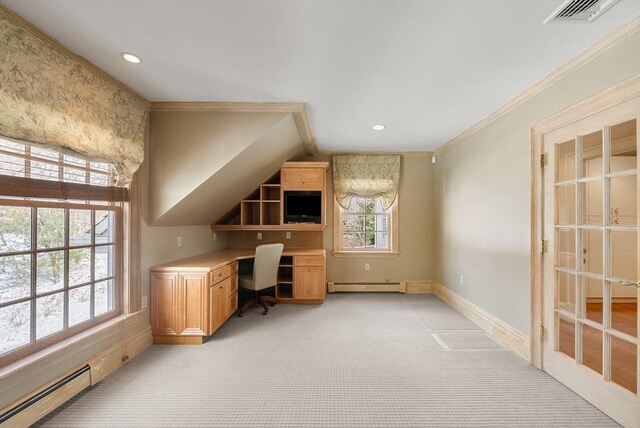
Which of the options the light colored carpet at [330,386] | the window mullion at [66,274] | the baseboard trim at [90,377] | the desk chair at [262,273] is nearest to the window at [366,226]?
the desk chair at [262,273]

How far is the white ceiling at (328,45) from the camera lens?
1.53m

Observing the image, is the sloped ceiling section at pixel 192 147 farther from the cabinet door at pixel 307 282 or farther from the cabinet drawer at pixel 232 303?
the cabinet door at pixel 307 282

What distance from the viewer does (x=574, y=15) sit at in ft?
5.15

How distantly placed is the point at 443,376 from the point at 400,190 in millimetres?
3133

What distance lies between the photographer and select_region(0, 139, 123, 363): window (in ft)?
5.51

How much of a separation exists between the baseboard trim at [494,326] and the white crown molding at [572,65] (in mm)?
2219

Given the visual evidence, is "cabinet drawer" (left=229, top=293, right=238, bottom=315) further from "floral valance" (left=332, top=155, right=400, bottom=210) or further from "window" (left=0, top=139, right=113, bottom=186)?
"floral valance" (left=332, top=155, right=400, bottom=210)

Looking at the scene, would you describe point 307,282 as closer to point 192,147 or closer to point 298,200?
point 298,200

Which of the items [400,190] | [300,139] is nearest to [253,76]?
[300,139]

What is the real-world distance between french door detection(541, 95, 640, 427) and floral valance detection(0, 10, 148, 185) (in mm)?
3684

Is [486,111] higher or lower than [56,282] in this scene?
higher

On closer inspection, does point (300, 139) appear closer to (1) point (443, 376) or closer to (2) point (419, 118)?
(2) point (419, 118)

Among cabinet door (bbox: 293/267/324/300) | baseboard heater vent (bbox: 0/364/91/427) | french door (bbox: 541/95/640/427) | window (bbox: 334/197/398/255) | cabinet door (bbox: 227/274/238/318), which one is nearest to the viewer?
baseboard heater vent (bbox: 0/364/91/427)

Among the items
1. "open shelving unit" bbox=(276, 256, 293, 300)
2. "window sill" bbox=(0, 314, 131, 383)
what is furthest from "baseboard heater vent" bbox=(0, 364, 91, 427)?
"open shelving unit" bbox=(276, 256, 293, 300)
